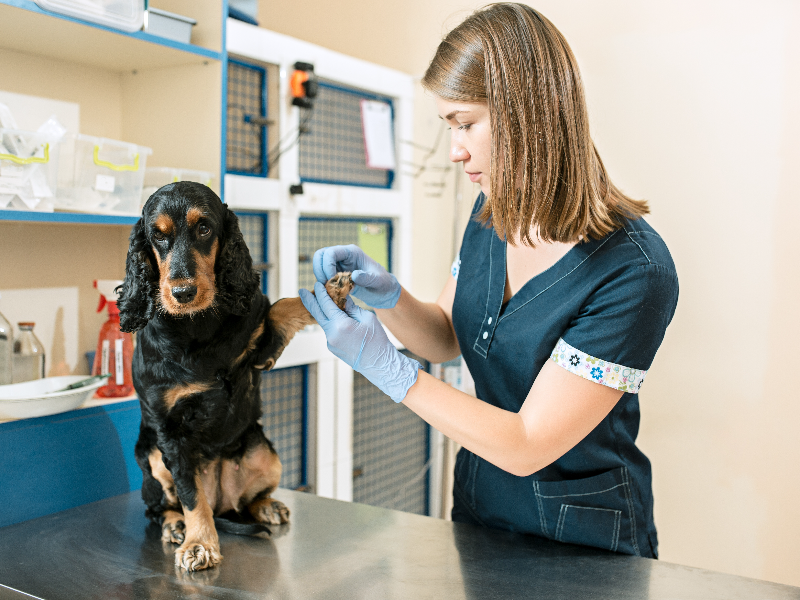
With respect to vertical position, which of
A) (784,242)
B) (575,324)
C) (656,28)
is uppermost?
(656,28)

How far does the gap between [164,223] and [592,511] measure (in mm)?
948

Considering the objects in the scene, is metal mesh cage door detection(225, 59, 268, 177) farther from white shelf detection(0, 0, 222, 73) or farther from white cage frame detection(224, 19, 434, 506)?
white shelf detection(0, 0, 222, 73)

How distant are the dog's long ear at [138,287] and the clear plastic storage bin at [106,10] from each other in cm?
56

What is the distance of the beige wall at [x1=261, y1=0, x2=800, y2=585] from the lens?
89.6 inches

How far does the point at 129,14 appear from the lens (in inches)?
57.5

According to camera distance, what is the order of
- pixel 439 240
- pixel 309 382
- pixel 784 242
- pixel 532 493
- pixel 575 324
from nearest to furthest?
pixel 575 324, pixel 532 493, pixel 784 242, pixel 309 382, pixel 439 240

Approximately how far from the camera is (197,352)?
118cm

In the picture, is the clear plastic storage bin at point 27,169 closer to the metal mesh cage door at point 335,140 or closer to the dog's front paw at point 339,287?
the dog's front paw at point 339,287

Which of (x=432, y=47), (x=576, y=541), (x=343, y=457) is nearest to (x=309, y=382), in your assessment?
(x=343, y=457)

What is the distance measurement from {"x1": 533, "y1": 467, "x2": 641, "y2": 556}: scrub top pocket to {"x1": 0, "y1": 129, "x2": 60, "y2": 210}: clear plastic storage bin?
1.18 m

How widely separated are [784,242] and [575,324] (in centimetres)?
143

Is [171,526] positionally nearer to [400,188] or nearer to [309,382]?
[309,382]

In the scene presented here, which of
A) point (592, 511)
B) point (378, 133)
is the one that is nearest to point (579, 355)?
point (592, 511)

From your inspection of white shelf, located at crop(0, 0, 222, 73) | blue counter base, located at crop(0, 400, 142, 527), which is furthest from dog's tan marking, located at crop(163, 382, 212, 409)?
white shelf, located at crop(0, 0, 222, 73)
